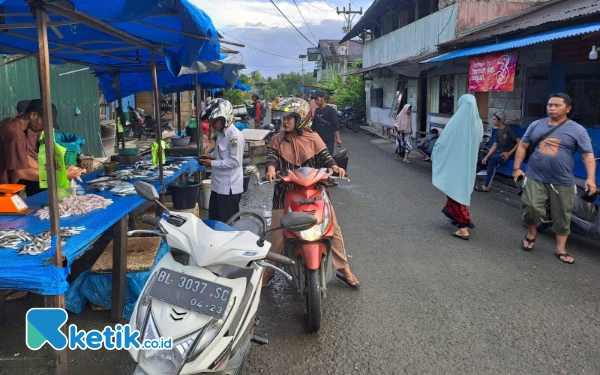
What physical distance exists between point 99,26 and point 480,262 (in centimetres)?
450

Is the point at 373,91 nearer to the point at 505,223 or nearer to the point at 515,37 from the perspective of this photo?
the point at 515,37

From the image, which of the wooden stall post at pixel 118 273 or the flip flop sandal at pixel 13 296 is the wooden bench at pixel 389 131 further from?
the flip flop sandal at pixel 13 296

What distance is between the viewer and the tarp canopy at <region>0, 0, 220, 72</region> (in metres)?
3.47

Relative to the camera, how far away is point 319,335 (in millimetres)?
3752

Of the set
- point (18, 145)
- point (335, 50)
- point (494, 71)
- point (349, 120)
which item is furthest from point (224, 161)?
point (335, 50)

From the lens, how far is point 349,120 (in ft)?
81.5

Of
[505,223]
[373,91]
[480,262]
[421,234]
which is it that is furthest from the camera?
[373,91]

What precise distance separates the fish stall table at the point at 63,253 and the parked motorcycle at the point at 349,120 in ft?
65.8

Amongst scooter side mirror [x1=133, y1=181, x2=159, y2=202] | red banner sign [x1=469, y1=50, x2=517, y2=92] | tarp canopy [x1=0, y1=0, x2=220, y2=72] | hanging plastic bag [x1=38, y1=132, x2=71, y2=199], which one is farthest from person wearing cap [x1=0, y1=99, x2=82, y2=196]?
red banner sign [x1=469, y1=50, x2=517, y2=92]

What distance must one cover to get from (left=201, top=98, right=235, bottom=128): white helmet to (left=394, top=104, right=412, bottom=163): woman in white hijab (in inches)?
357

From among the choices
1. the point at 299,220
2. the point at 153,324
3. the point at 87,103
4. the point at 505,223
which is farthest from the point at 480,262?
the point at 87,103

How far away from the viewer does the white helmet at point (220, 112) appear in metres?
4.82

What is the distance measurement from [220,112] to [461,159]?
3252 mm

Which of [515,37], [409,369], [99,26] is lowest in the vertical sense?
[409,369]
